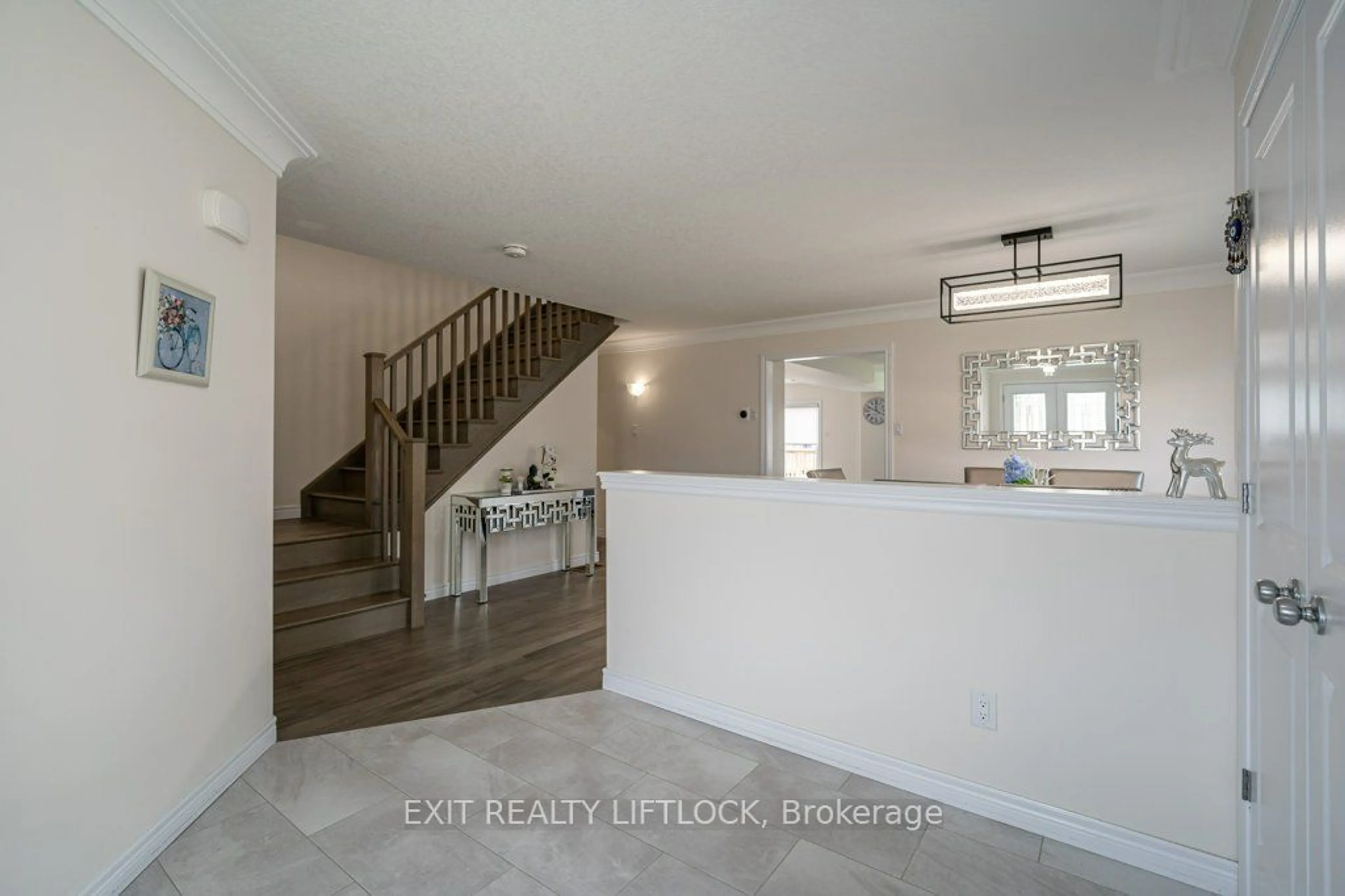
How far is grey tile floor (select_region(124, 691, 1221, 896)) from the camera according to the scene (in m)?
1.63

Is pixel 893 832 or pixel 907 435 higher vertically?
pixel 907 435

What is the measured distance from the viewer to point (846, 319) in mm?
5664

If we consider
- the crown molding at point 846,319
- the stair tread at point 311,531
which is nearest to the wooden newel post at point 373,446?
the stair tread at point 311,531

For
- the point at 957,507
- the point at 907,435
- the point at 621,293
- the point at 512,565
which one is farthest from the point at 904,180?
the point at 512,565

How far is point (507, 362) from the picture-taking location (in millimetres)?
5180

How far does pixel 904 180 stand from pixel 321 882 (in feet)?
10.9

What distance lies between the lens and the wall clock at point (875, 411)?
9758 mm

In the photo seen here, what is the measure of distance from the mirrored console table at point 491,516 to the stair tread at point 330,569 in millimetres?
642

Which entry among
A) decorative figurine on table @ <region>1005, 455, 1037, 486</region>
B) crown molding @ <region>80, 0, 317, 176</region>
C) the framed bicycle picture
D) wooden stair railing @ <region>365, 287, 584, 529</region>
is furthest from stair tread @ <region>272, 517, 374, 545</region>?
decorative figurine on table @ <region>1005, 455, 1037, 486</region>

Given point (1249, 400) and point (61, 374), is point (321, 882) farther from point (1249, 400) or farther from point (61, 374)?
point (1249, 400)

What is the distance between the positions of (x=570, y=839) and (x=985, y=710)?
1362mm

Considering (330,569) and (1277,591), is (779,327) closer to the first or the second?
(330,569)

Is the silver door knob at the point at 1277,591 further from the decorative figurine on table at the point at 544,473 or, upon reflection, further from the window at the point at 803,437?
the window at the point at 803,437

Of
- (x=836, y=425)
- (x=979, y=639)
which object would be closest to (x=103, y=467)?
(x=979, y=639)
